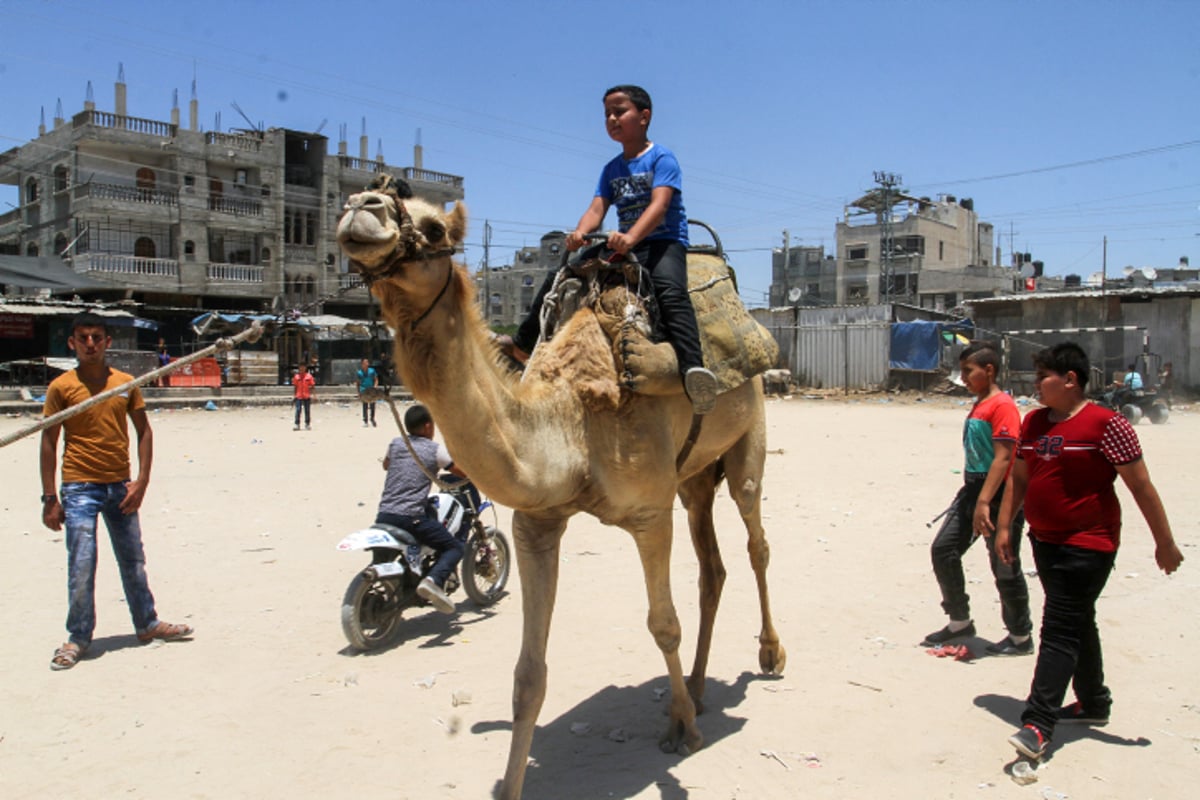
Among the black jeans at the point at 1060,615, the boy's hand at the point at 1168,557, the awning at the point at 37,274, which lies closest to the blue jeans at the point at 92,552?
the black jeans at the point at 1060,615

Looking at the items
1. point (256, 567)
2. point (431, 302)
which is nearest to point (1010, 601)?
point (431, 302)

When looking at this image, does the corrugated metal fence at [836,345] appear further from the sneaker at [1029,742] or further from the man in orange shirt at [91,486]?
the sneaker at [1029,742]

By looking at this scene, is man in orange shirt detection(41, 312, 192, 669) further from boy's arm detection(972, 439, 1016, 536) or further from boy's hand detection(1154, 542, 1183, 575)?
boy's hand detection(1154, 542, 1183, 575)

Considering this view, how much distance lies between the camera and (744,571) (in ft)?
27.1

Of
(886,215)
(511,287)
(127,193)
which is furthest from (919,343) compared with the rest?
(511,287)

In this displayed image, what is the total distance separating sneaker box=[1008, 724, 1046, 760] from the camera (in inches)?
169

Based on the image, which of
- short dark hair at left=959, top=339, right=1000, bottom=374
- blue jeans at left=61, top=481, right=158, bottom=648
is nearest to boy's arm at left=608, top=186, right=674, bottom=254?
short dark hair at left=959, top=339, right=1000, bottom=374

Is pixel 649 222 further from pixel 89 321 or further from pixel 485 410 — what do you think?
pixel 89 321

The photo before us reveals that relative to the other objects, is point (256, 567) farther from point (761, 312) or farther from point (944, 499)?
point (761, 312)

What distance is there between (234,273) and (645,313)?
4484cm

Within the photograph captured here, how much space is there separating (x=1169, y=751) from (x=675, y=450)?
296 cm

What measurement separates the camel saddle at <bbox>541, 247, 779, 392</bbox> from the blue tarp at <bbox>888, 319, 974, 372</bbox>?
1264 inches

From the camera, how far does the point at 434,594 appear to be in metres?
6.43

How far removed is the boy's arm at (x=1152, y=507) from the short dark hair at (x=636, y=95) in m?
3.04
